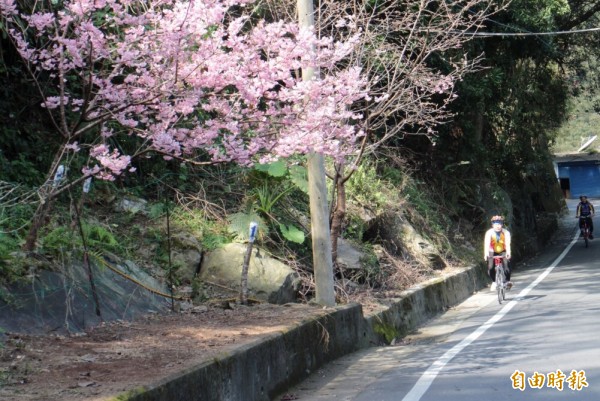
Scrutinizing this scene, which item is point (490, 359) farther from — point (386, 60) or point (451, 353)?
point (386, 60)

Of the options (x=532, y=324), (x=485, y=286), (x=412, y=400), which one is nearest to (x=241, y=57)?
(x=412, y=400)

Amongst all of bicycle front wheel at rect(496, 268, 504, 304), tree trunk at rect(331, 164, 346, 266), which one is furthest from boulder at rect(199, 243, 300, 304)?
bicycle front wheel at rect(496, 268, 504, 304)

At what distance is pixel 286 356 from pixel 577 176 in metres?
67.3

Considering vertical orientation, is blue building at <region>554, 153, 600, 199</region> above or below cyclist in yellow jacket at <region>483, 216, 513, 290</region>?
above

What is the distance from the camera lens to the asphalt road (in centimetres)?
755

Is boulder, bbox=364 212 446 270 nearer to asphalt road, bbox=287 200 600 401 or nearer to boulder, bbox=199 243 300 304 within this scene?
asphalt road, bbox=287 200 600 401

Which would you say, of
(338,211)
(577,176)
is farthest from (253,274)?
(577,176)

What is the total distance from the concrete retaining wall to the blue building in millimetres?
58482

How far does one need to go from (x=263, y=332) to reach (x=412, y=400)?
2.06 m

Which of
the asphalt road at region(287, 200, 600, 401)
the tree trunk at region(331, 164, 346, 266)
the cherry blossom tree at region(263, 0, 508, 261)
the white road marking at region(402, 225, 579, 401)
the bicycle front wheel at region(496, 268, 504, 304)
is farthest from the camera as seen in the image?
the bicycle front wheel at region(496, 268, 504, 304)

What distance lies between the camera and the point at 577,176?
7144 cm

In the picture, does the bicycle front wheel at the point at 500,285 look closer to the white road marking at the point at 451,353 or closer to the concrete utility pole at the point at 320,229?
the white road marking at the point at 451,353

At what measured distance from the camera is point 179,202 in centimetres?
1303

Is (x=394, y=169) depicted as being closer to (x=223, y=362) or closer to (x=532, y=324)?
(x=532, y=324)
